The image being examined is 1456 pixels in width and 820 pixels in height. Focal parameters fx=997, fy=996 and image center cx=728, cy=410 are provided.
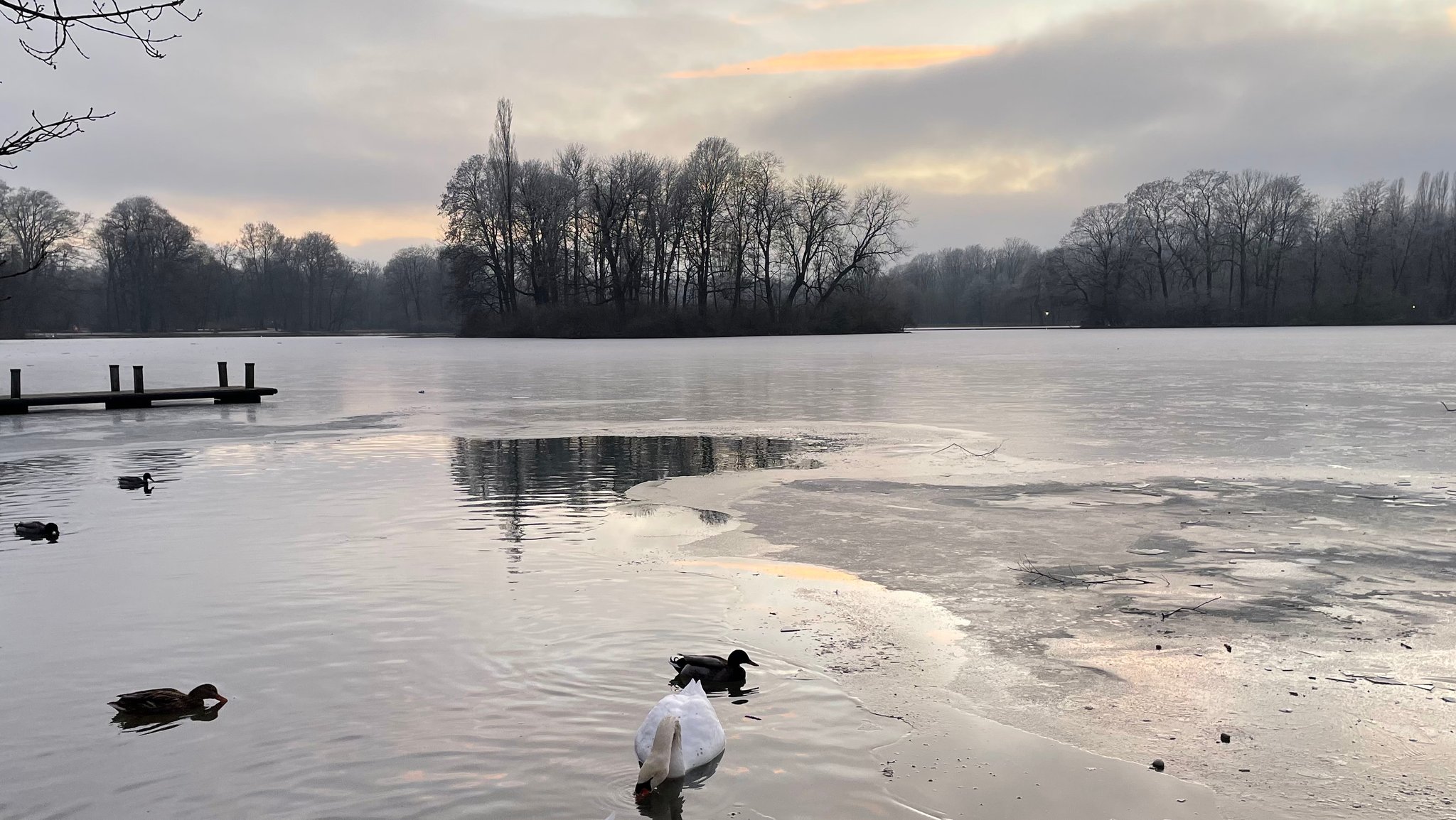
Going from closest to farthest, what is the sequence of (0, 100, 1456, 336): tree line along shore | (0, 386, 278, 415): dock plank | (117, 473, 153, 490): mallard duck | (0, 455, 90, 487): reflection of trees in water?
(117, 473, 153, 490): mallard duck
(0, 455, 90, 487): reflection of trees in water
(0, 386, 278, 415): dock plank
(0, 100, 1456, 336): tree line along shore

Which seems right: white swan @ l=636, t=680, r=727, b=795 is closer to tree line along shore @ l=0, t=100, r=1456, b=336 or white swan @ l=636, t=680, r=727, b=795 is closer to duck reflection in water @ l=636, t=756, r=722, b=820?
duck reflection in water @ l=636, t=756, r=722, b=820

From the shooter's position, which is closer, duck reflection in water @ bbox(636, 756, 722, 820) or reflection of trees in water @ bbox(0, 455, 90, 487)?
duck reflection in water @ bbox(636, 756, 722, 820)

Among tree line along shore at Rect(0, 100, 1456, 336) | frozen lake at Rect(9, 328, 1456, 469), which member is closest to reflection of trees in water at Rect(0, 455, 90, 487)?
frozen lake at Rect(9, 328, 1456, 469)

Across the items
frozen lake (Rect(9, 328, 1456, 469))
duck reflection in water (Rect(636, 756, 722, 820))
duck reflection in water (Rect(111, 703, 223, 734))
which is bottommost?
duck reflection in water (Rect(636, 756, 722, 820))

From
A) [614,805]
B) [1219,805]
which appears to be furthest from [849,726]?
[1219,805]

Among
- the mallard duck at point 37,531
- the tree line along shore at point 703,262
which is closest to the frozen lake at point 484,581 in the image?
the mallard duck at point 37,531

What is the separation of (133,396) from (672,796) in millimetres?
22527

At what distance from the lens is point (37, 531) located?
844cm

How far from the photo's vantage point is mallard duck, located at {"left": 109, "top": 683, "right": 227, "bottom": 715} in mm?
4602

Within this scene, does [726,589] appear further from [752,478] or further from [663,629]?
[752,478]

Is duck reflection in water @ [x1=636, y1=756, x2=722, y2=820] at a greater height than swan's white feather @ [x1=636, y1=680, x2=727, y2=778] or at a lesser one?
lesser

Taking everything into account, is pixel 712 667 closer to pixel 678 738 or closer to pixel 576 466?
pixel 678 738

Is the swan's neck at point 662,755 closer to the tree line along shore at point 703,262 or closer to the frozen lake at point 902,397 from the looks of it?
the frozen lake at point 902,397

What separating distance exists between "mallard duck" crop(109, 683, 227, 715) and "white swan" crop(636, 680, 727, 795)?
84.4 inches
